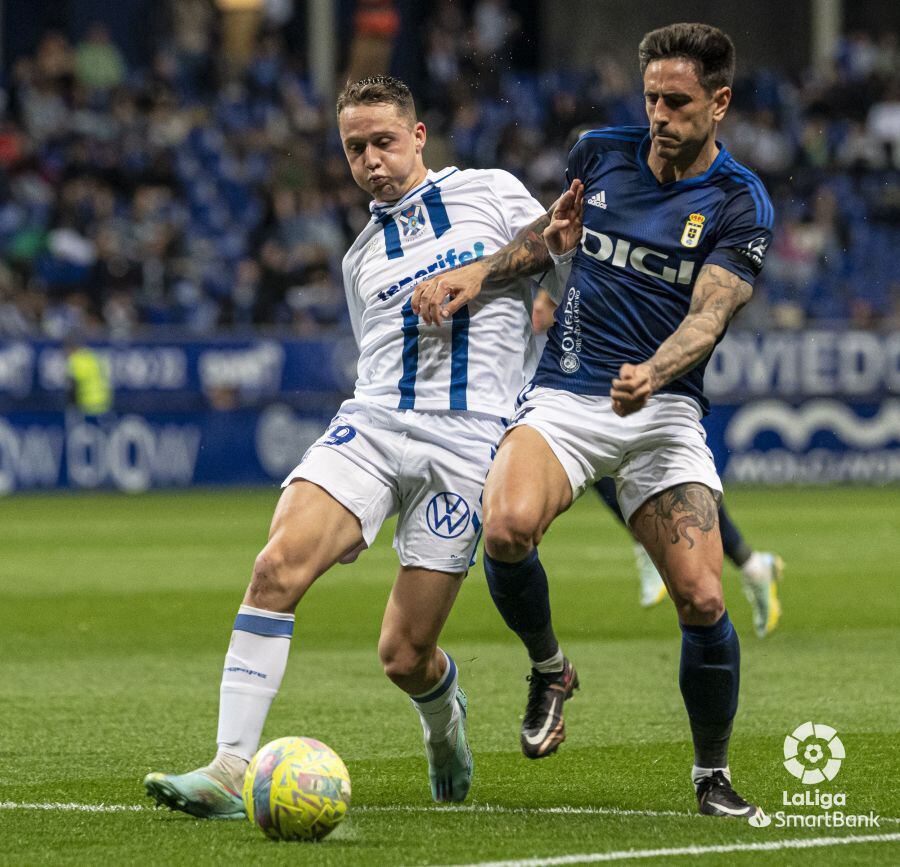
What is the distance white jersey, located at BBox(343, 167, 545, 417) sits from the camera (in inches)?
225

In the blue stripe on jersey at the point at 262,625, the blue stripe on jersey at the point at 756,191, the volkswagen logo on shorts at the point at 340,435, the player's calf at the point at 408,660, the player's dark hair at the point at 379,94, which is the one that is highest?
the player's dark hair at the point at 379,94

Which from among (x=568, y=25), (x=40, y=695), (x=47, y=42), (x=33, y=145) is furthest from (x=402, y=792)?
(x=568, y=25)

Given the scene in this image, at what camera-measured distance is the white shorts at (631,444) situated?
5.42 metres

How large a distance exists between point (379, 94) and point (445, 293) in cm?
72

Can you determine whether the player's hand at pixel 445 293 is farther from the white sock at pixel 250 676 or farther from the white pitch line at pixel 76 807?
the white pitch line at pixel 76 807

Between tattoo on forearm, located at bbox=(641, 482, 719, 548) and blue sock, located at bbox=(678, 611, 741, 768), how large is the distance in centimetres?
27

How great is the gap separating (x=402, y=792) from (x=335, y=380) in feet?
50.4

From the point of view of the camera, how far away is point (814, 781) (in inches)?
230

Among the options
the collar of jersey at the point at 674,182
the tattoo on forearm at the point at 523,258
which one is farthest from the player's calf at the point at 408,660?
the collar of jersey at the point at 674,182

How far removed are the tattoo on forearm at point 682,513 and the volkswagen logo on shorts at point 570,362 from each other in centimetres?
48

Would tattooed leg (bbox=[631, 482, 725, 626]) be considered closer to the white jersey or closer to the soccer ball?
the white jersey

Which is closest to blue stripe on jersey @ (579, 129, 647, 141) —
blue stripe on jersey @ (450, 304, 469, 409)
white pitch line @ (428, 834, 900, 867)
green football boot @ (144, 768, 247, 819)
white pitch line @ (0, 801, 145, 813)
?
blue stripe on jersey @ (450, 304, 469, 409)

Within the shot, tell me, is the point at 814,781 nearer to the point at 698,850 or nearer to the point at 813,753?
the point at 813,753

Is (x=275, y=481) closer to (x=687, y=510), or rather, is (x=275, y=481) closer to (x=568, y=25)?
(x=568, y=25)
